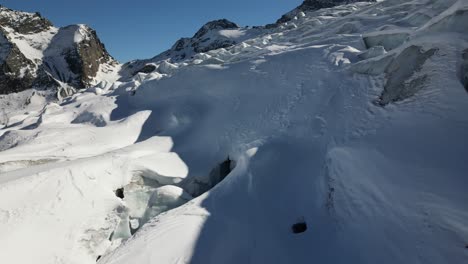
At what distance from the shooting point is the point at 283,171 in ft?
30.8

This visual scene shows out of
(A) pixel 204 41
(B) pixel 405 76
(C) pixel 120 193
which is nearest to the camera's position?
(B) pixel 405 76

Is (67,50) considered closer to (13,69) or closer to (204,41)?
(13,69)

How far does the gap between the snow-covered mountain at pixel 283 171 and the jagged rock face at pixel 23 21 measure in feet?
288

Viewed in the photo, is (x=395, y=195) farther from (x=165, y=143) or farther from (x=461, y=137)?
(x=165, y=143)

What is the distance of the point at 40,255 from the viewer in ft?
25.9

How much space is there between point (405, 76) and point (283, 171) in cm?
388

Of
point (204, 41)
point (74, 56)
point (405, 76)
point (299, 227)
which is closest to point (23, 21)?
point (74, 56)

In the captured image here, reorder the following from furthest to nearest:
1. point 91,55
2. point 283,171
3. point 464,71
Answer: point 91,55 → point 283,171 → point 464,71

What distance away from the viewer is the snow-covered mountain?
6.24 metres

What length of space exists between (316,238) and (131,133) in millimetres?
10823

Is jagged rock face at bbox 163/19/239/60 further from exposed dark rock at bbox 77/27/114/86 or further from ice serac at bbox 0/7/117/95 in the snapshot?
ice serac at bbox 0/7/117/95

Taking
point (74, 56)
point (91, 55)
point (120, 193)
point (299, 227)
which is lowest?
point (120, 193)

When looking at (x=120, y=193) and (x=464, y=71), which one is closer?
(x=464, y=71)

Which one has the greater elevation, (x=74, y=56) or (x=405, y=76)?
(x=74, y=56)
